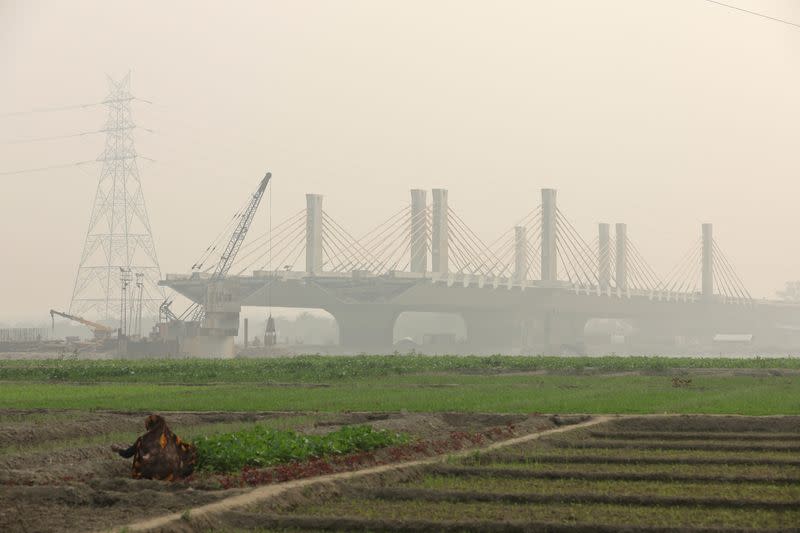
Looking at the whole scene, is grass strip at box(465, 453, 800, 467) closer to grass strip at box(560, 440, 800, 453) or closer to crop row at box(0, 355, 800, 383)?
grass strip at box(560, 440, 800, 453)

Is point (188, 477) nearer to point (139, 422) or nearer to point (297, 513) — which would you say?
point (297, 513)

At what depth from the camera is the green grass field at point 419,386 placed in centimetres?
3141

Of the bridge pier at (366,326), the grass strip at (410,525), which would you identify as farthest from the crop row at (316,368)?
the bridge pier at (366,326)

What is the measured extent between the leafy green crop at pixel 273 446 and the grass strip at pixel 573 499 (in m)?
2.37

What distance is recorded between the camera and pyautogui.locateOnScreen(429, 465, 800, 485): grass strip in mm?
16906

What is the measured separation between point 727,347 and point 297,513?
16976cm

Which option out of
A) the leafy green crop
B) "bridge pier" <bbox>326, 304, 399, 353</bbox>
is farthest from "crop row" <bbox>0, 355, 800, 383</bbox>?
"bridge pier" <bbox>326, 304, 399, 353</bbox>

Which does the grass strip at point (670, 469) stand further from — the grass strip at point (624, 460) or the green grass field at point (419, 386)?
the green grass field at point (419, 386)

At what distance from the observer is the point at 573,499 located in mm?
15445

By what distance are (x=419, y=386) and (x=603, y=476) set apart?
82.8 feet

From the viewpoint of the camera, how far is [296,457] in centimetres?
1834

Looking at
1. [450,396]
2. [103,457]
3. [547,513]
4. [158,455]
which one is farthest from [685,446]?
[450,396]

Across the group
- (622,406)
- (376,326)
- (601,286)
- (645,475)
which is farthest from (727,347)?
(645,475)

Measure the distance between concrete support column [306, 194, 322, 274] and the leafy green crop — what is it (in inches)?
3852
